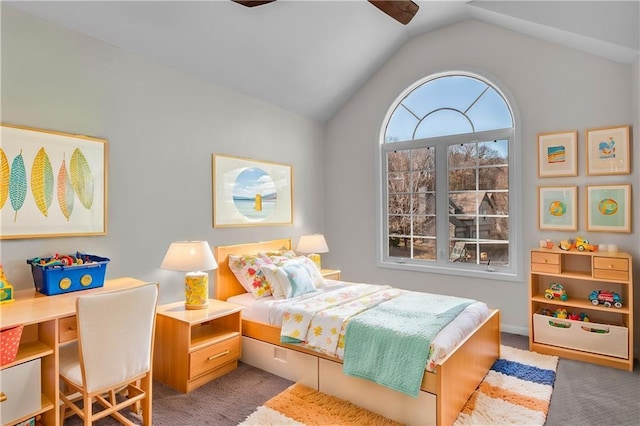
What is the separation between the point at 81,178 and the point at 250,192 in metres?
1.67

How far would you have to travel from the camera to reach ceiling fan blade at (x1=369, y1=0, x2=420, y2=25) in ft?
9.01

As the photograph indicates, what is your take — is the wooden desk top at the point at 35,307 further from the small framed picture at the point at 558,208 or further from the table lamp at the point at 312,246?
the small framed picture at the point at 558,208

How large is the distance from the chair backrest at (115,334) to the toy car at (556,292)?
11.2 ft

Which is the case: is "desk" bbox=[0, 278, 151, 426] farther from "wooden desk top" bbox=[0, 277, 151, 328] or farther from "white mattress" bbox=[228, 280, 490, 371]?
"white mattress" bbox=[228, 280, 490, 371]

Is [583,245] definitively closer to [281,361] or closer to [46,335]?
[281,361]

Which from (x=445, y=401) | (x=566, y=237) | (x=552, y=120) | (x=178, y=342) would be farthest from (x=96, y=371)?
(x=552, y=120)

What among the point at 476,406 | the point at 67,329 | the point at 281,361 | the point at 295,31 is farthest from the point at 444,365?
the point at 295,31

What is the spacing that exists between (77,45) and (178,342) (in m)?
2.31

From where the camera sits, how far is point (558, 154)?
11.8 feet

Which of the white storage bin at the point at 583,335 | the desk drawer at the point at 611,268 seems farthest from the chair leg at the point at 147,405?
the desk drawer at the point at 611,268

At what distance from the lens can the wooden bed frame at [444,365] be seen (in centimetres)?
217

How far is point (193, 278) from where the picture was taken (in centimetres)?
301

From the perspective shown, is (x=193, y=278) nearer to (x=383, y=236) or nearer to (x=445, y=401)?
(x=445, y=401)

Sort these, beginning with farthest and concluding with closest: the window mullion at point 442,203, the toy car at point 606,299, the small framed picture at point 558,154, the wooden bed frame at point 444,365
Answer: the window mullion at point 442,203
the small framed picture at point 558,154
the toy car at point 606,299
the wooden bed frame at point 444,365
